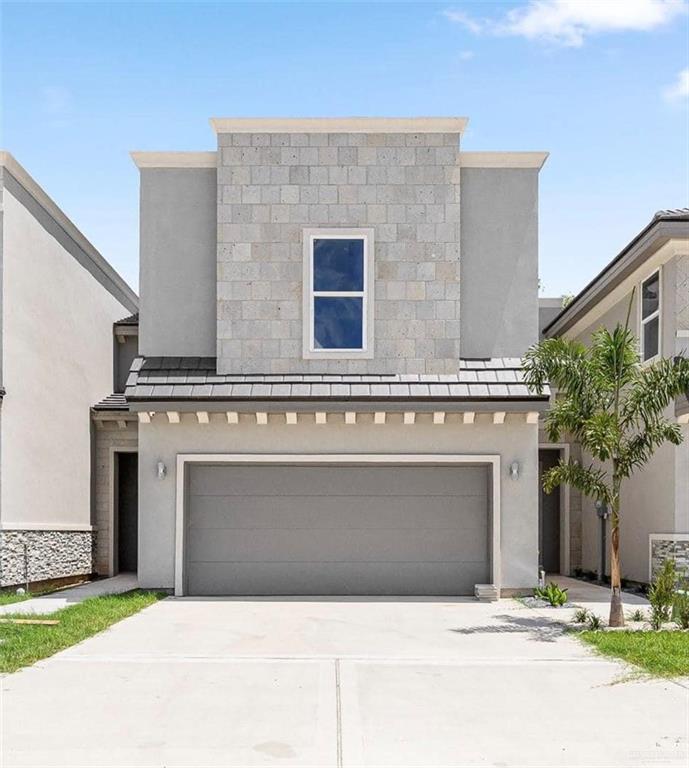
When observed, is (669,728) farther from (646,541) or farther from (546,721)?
(646,541)

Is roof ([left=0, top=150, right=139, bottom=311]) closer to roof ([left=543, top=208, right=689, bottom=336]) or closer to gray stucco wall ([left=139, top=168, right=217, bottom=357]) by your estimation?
gray stucco wall ([left=139, top=168, right=217, bottom=357])

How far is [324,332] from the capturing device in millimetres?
13500

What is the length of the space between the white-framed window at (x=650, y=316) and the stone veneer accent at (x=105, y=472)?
10.2m

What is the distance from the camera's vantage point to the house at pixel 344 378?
13398mm

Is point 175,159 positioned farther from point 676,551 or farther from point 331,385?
point 676,551

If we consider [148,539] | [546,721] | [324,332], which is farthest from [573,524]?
[546,721]

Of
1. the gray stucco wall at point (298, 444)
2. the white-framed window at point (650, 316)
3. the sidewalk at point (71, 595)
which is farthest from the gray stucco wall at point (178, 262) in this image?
the white-framed window at point (650, 316)

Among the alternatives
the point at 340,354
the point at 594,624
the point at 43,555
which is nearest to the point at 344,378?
the point at 340,354

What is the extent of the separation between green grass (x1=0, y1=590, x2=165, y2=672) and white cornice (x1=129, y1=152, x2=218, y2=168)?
22.5 feet

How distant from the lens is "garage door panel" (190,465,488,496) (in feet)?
44.9

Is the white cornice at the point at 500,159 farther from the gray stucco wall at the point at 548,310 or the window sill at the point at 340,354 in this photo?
the gray stucco wall at the point at 548,310

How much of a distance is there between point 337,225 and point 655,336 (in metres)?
5.59

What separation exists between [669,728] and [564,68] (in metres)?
9.76

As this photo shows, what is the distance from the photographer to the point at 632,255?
14.1 metres
